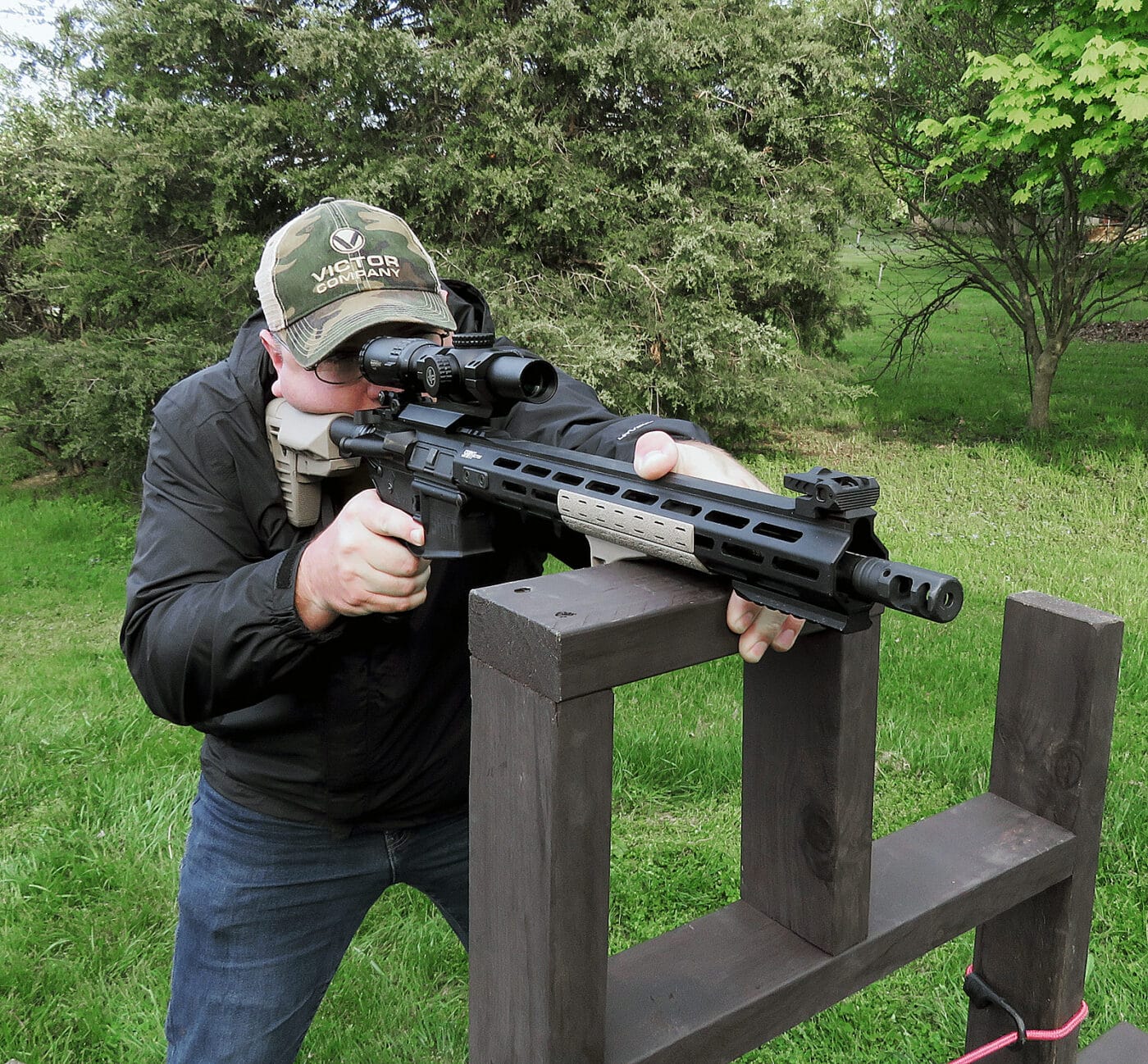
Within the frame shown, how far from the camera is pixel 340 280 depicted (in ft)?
7.43

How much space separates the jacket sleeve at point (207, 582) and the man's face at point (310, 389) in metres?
0.14

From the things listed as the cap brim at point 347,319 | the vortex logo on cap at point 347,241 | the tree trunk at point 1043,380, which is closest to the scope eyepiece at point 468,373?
the cap brim at point 347,319

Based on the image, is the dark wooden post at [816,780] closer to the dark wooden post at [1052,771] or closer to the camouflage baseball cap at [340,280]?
the dark wooden post at [1052,771]

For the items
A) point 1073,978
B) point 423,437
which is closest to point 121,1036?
point 423,437

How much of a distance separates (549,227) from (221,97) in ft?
11.0

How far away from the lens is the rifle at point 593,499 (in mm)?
1163

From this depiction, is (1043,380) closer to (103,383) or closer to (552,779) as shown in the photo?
(103,383)

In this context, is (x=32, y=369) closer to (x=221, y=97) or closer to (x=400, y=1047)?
(x=221, y=97)

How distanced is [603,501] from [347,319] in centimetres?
100

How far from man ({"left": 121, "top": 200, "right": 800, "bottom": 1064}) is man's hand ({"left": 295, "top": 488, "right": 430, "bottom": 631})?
0.30 metres

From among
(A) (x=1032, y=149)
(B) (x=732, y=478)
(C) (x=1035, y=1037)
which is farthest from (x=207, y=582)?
(A) (x=1032, y=149)

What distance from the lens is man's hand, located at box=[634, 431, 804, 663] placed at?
1306 millimetres

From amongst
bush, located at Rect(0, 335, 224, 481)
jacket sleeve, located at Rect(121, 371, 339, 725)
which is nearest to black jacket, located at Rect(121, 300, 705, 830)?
jacket sleeve, located at Rect(121, 371, 339, 725)

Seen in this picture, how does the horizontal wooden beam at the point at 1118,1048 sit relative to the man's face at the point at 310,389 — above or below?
below
